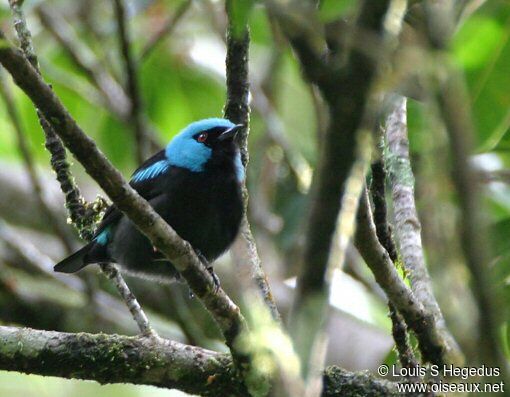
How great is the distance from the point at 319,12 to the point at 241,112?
7.91ft

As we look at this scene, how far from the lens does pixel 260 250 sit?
566 cm

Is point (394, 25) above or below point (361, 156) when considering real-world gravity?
above

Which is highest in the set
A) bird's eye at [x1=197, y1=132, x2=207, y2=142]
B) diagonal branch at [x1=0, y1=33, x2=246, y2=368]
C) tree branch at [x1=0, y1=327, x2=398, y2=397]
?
bird's eye at [x1=197, y1=132, x2=207, y2=142]

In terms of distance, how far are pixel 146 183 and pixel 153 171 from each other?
9cm

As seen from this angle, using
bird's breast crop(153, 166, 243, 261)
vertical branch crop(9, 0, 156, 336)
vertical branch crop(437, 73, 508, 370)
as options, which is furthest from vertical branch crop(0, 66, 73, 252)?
vertical branch crop(437, 73, 508, 370)

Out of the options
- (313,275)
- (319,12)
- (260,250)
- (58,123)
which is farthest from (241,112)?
(313,275)

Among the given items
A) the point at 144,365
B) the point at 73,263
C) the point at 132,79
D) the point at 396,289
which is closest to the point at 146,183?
the point at 73,263

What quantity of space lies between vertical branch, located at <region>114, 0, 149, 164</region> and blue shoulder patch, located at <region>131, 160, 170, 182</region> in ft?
1.69

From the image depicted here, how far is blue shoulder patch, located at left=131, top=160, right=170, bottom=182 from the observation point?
465cm

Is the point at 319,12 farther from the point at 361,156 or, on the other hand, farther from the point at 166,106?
the point at 166,106

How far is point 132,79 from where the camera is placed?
505 centimetres

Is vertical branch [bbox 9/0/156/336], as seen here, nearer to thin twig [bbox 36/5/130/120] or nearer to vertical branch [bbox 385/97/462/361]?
vertical branch [bbox 385/97/462/361]

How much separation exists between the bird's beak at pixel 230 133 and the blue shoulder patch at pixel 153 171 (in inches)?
13.1

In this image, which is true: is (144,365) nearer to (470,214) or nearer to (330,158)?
(330,158)
